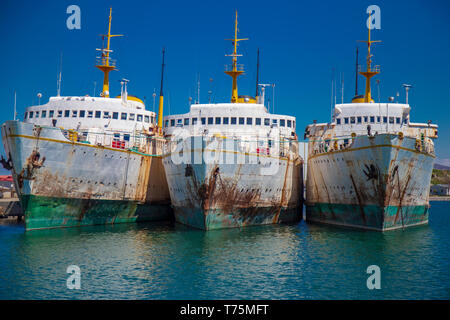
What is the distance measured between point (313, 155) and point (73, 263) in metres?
20.7

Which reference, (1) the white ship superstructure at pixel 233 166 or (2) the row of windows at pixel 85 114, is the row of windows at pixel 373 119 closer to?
(1) the white ship superstructure at pixel 233 166

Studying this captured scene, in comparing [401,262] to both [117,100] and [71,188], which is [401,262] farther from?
[117,100]

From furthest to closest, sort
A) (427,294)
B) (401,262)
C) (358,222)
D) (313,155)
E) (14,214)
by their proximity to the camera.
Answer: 1. (14,214)
2. (313,155)
3. (358,222)
4. (401,262)
5. (427,294)

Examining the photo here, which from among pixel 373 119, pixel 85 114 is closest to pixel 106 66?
pixel 85 114

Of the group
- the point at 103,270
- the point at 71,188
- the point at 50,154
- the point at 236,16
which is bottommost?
the point at 103,270

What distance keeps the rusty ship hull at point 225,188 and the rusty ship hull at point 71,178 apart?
3119 mm

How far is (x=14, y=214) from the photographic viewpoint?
110 ft

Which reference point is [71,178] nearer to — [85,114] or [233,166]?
[85,114]

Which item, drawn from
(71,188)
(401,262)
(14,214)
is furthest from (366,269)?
(14,214)

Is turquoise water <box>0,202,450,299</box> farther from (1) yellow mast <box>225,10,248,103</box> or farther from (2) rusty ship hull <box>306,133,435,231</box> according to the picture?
(1) yellow mast <box>225,10,248,103</box>

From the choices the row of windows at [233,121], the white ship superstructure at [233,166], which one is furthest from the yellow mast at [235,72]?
the row of windows at [233,121]

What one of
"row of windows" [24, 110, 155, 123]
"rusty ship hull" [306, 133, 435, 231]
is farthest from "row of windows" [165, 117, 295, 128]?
"row of windows" [24, 110, 155, 123]

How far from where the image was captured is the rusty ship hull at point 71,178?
917 inches

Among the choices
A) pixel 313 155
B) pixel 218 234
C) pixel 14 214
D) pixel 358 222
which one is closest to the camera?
pixel 218 234
